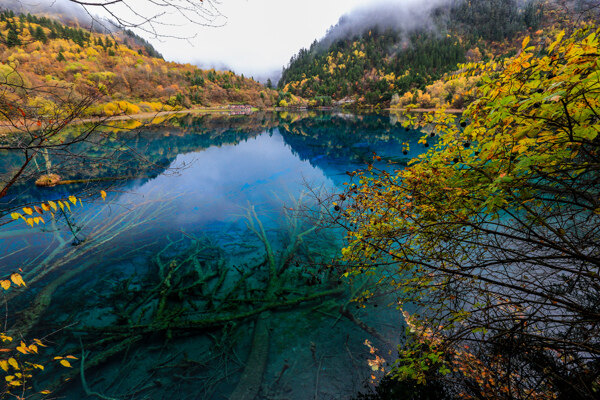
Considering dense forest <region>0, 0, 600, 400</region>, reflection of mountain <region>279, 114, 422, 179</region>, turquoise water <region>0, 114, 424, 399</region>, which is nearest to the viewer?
dense forest <region>0, 0, 600, 400</region>

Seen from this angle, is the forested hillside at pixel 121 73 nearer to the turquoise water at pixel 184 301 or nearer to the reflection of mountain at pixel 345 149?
the reflection of mountain at pixel 345 149

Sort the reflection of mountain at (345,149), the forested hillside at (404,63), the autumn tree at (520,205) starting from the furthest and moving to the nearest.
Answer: the forested hillside at (404,63) → the reflection of mountain at (345,149) → the autumn tree at (520,205)

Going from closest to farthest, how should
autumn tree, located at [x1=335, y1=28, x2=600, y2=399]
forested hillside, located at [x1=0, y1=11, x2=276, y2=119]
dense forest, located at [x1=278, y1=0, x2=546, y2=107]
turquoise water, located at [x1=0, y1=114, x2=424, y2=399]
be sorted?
1. autumn tree, located at [x1=335, y1=28, x2=600, y2=399]
2. turquoise water, located at [x1=0, y1=114, x2=424, y2=399]
3. forested hillside, located at [x1=0, y1=11, x2=276, y2=119]
4. dense forest, located at [x1=278, y1=0, x2=546, y2=107]

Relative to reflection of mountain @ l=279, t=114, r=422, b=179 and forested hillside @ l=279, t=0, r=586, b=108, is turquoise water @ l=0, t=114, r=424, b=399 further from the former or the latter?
forested hillside @ l=279, t=0, r=586, b=108

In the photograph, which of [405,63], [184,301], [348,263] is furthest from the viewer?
[405,63]

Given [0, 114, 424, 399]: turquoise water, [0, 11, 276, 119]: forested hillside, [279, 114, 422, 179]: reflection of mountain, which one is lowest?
[0, 114, 424, 399]: turquoise water

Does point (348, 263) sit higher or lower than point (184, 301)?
higher

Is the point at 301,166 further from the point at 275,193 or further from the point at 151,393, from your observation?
the point at 151,393

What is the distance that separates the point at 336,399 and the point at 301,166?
2006 centimetres

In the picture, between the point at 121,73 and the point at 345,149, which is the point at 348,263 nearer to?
the point at 345,149

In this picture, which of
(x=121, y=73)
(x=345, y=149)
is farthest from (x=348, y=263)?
(x=121, y=73)

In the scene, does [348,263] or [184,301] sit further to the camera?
[184,301]

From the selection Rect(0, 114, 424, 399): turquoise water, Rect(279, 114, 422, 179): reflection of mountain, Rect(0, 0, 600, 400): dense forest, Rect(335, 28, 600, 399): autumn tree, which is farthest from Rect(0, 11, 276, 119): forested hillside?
Rect(335, 28, 600, 399): autumn tree

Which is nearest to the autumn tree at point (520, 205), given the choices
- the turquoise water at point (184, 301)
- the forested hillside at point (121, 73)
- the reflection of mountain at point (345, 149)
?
the turquoise water at point (184, 301)
